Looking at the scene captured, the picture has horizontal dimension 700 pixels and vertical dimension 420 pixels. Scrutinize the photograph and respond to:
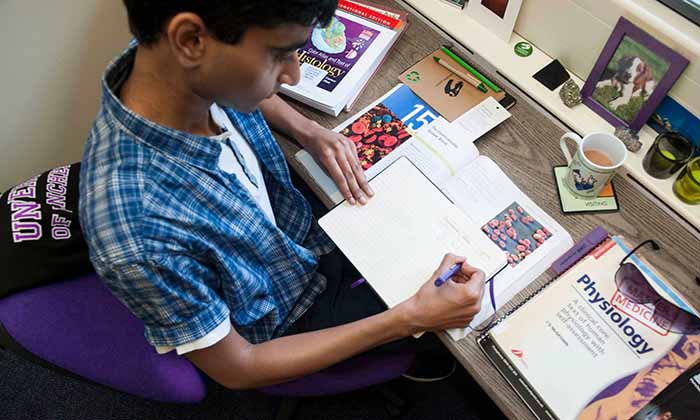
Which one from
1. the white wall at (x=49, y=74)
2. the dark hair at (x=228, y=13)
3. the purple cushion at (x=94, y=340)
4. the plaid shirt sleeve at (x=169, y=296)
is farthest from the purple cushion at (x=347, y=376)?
the white wall at (x=49, y=74)

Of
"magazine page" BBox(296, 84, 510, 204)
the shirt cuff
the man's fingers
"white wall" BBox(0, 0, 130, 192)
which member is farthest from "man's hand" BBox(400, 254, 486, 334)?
"white wall" BBox(0, 0, 130, 192)

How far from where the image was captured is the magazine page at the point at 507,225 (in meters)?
0.94

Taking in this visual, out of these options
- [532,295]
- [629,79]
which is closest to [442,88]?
[629,79]

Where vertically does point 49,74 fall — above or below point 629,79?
below

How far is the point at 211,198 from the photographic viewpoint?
2.74 ft

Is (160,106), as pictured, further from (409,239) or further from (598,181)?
(598,181)

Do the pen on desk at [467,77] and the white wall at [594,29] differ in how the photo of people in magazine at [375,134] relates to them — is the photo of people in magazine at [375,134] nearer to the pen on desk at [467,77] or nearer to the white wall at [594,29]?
the pen on desk at [467,77]

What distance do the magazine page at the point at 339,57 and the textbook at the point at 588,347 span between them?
22.9 inches

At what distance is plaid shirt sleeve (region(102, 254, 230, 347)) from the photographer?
0.72 meters

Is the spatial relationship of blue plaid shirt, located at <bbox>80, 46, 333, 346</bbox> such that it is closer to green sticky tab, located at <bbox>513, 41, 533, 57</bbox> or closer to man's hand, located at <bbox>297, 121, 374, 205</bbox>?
man's hand, located at <bbox>297, 121, 374, 205</bbox>

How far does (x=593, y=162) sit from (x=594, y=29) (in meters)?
0.28

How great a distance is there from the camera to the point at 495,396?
2.81 feet

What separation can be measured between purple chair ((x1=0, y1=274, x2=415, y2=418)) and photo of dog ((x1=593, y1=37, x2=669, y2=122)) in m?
0.98

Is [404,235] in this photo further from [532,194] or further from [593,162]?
[593,162]
